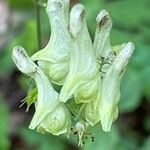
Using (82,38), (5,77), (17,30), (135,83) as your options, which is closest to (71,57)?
(82,38)

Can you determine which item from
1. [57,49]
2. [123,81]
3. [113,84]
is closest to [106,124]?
[113,84]

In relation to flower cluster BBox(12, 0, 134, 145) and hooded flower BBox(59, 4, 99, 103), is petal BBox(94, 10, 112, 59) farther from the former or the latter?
hooded flower BBox(59, 4, 99, 103)

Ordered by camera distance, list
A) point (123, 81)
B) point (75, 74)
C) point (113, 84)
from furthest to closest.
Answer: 1. point (123, 81)
2. point (113, 84)
3. point (75, 74)

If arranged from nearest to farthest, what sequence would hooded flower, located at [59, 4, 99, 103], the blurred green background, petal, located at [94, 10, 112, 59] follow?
hooded flower, located at [59, 4, 99, 103] < petal, located at [94, 10, 112, 59] < the blurred green background

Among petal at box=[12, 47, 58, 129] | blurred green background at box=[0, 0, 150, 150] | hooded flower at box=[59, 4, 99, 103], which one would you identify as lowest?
blurred green background at box=[0, 0, 150, 150]

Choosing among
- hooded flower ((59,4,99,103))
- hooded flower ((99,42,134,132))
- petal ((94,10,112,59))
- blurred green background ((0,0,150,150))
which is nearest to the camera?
hooded flower ((59,4,99,103))

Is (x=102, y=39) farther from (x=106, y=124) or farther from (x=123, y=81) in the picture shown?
(x=123, y=81)

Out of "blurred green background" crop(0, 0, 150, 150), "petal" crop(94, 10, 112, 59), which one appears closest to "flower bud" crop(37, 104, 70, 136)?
"petal" crop(94, 10, 112, 59)
